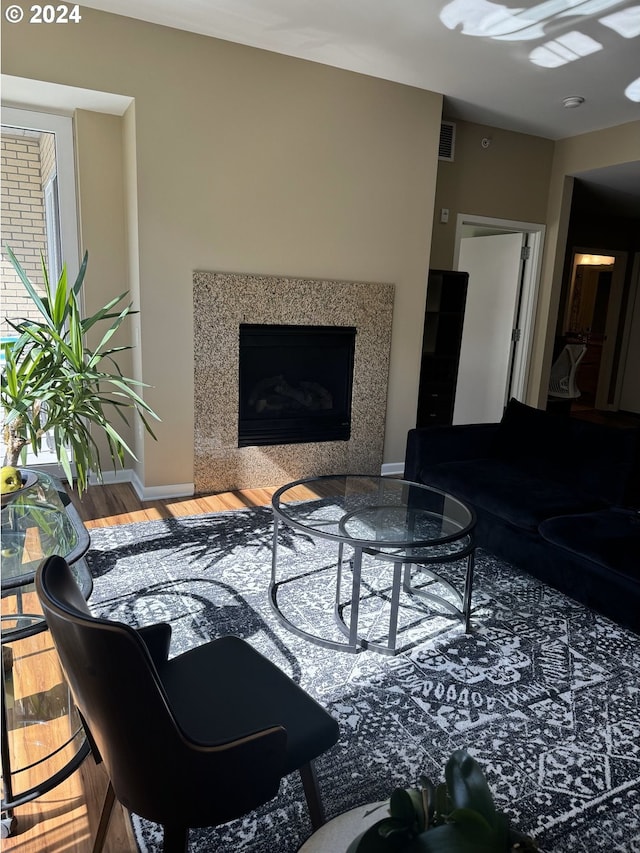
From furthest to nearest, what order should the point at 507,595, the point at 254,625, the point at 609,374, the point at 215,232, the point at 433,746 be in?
the point at 609,374, the point at 215,232, the point at 507,595, the point at 254,625, the point at 433,746

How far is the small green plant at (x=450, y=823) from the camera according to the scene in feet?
2.46

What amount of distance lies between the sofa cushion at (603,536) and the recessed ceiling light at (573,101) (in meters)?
2.95

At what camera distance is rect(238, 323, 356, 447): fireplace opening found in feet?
13.8

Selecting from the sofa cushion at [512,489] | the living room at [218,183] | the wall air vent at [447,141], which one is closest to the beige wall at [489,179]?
the wall air vent at [447,141]

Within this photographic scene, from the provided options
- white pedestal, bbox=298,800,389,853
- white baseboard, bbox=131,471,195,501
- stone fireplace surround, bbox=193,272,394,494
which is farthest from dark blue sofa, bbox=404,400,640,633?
white pedestal, bbox=298,800,389,853

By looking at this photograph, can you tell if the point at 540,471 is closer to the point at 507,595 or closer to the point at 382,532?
the point at 507,595

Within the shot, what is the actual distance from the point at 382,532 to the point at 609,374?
267 inches

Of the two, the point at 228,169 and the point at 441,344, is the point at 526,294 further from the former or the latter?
the point at 228,169

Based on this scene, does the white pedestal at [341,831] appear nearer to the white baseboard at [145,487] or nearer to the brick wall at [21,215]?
the white baseboard at [145,487]

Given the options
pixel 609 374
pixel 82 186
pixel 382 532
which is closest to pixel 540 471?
pixel 382 532

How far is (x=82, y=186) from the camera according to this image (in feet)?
12.8

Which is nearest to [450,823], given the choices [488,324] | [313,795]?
[313,795]

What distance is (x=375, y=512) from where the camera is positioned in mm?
2832

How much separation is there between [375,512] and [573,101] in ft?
11.1
